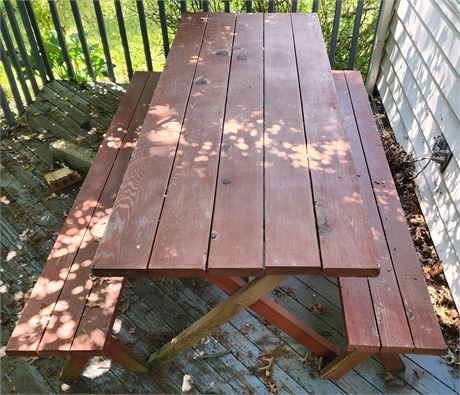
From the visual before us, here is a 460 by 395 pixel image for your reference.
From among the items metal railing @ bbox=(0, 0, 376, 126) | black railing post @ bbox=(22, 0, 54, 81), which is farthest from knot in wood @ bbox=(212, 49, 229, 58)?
black railing post @ bbox=(22, 0, 54, 81)

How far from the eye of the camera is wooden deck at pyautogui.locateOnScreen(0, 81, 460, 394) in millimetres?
2258

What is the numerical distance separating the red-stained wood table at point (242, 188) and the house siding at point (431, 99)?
90 cm

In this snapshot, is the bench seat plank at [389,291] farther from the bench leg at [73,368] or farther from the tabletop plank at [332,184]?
the bench leg at [73,368]

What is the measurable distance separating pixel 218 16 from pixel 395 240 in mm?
2097

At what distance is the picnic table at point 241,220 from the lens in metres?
1.60

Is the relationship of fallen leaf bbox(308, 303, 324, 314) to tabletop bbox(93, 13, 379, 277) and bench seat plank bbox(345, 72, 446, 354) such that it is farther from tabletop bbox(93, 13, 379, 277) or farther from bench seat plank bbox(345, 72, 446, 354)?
tabletop bbox(93, 13, 379, 277)

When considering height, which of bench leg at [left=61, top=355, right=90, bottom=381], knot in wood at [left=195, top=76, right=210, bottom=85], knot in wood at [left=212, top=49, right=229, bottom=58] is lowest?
bench leg at [left=61, top=355, right=90, bottom=381]

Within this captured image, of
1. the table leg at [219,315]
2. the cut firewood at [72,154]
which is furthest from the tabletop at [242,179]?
the cut firewood at [72,154]

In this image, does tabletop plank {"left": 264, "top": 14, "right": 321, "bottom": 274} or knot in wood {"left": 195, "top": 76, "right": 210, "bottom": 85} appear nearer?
tabletop plank {"left": 264, "top": 14, "right": 321, "bottom": 274}

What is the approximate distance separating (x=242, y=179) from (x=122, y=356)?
1.08 meters

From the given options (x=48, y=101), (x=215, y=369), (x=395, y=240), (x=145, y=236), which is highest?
(x=145, y=236)

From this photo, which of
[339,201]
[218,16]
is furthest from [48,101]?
[339,201]

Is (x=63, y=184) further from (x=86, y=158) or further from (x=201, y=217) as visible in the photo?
(x=201, y=217)

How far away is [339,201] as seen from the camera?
5.78 ft
